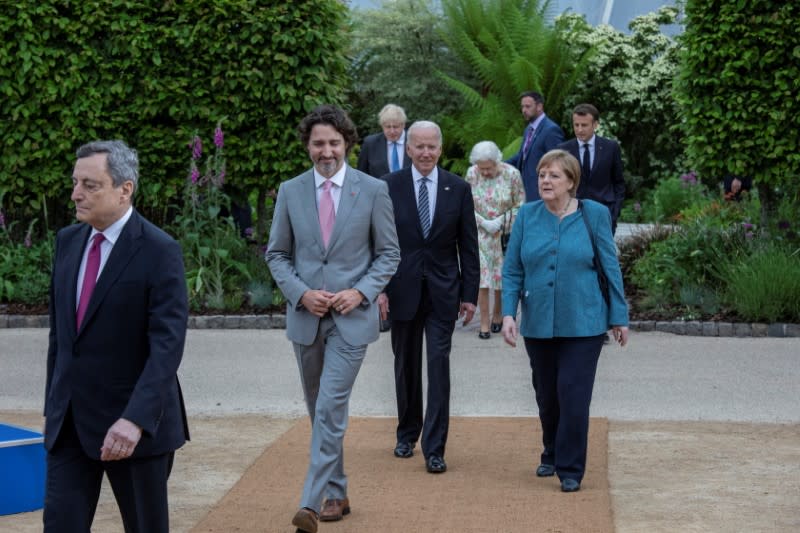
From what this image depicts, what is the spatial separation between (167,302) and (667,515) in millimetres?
2951

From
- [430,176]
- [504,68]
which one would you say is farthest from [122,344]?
[504,68]

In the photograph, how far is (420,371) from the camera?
7973mm

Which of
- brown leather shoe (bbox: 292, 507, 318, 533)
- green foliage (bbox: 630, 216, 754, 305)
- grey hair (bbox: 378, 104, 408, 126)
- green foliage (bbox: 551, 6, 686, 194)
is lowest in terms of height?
brown leather shoe (bbox: 292, 507, 318, 533)

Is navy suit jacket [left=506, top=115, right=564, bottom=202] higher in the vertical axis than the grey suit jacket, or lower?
higher

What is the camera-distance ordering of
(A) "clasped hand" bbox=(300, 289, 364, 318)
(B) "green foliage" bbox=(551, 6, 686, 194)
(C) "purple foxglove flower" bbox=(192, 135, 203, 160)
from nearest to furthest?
(A) "clasped hand" bbox=(300, 289, 364, 318)
(C) "purple foxglove flower" bbox=(192, 135, 203, 160)
(B) "green foliage" bbox=(551, 6, 686, 194)

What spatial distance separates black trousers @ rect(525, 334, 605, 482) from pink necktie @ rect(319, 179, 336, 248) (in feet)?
4.77

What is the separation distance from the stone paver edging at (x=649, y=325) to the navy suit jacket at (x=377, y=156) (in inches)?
66.8

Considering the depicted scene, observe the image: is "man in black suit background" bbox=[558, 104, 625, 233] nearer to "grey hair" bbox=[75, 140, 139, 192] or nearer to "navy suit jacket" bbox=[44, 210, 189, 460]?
"grey hair" bbox=[75, 140, 139, 192]

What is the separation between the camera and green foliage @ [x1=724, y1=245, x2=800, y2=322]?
12.2 meters

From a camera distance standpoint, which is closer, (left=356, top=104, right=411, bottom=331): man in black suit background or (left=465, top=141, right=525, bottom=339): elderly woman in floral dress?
(left=465, top=141, right=525, bottom=339): elderly woman in floral dress

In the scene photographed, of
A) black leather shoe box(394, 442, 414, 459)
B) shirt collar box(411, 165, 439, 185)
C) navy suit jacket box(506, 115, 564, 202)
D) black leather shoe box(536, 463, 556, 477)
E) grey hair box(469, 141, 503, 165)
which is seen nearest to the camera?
black leather shoe box(536, 463, 556, 477)

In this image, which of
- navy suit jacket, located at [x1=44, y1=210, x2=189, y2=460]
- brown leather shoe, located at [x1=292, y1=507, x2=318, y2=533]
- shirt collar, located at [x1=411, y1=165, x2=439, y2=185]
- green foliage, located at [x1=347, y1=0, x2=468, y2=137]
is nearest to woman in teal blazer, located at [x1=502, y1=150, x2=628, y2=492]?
shirt collar, located at [x1=411, y1=165, x2=439, y2=185]

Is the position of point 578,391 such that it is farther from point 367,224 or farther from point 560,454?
point 367,224

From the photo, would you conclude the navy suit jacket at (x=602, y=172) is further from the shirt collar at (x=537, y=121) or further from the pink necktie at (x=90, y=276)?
the pink necktie at (x=90, y=276)
